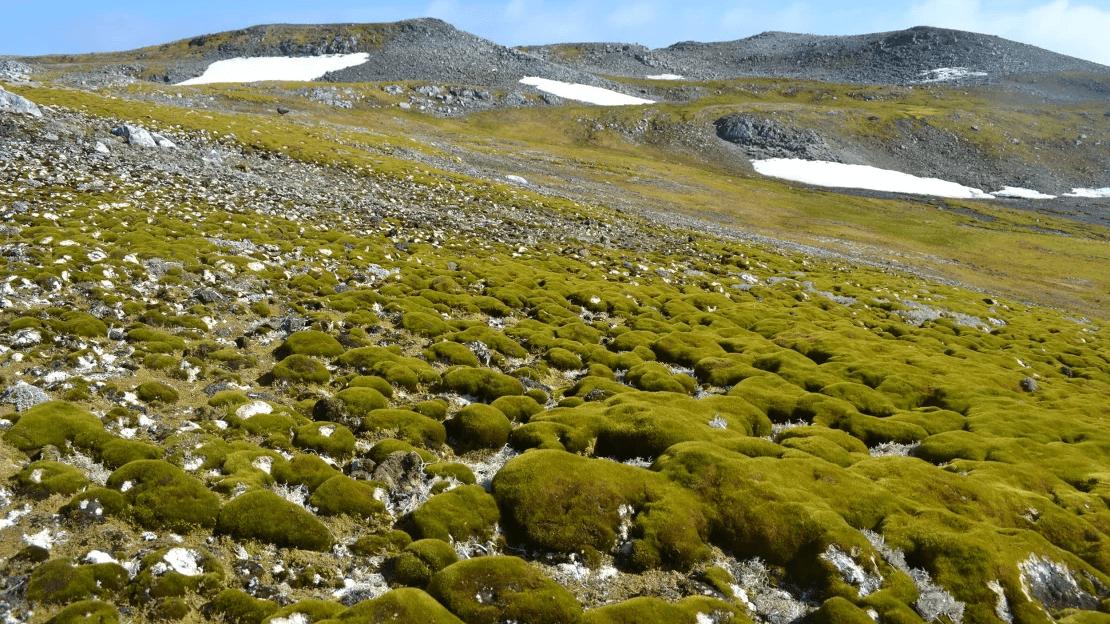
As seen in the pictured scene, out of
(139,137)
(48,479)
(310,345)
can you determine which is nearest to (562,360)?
(310,345)

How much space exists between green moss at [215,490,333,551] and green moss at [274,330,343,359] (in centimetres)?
904

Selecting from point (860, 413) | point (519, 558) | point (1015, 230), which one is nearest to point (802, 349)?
point (860, 413)

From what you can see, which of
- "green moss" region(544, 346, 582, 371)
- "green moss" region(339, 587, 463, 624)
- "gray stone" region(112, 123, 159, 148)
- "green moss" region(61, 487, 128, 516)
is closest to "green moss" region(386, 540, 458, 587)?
"green moss" region(339, 587, 463, 624)

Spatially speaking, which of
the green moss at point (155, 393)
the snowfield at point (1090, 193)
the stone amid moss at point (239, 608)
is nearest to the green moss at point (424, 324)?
the green moss at point (155, 393)

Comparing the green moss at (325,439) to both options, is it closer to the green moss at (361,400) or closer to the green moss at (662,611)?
the green moss at (361,400)

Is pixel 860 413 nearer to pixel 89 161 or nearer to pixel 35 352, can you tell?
pixel 35 352

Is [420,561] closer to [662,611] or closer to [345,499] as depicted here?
[345,499]

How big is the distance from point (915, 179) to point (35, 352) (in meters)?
182

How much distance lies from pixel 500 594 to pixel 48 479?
28.1ft

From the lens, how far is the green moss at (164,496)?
1101 cm

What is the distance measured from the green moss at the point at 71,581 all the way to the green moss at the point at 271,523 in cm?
197

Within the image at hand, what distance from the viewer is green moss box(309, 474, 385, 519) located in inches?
500

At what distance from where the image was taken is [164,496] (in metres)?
11.4

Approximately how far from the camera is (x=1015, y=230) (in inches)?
4540
